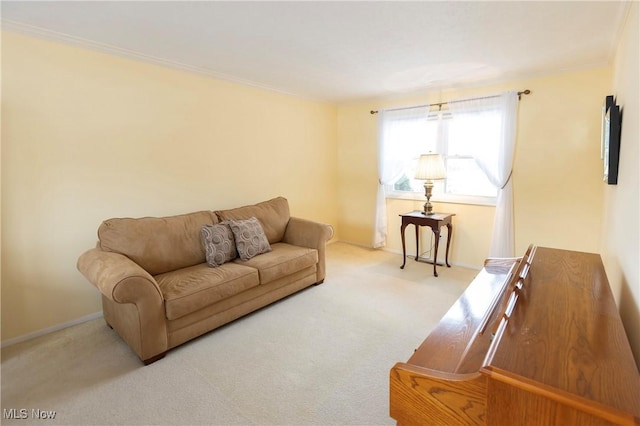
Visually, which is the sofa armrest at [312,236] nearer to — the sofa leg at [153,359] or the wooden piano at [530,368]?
the sofa leg at [153,359]

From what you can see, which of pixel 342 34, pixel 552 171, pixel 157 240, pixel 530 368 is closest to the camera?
pixel 530 368

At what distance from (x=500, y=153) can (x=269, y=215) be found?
277 centimetres

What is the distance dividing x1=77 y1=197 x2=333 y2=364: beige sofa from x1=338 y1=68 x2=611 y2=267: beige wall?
6.62 ft

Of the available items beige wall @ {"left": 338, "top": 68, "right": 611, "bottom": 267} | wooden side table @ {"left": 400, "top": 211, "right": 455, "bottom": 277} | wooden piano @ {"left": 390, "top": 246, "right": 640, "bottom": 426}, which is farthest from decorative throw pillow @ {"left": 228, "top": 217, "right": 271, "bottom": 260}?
beige wall @ {"left": 338, "top": 68, "right": 611, "bottom": 267}

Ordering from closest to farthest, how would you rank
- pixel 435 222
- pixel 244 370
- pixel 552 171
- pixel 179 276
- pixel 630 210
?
1. pixel 630 210
2. pixel 244 370
3. pixel 179 276
4. pixel 552 171
5. pixel 435 222

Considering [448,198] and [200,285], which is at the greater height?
[448,198]

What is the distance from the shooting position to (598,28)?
7.59 ft

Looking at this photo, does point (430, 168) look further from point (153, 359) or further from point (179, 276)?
point (153, 359)

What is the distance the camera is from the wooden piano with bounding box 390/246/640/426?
0.75 metres

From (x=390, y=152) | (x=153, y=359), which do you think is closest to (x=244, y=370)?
(x=153, y=359)

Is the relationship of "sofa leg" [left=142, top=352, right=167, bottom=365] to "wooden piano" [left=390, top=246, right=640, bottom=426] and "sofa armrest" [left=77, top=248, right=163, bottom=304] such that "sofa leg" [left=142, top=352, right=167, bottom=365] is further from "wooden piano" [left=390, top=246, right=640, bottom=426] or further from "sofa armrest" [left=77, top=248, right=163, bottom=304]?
"wooden piano" [left=390, top=246, right=640, bottom=426]

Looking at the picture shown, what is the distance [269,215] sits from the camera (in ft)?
11.9

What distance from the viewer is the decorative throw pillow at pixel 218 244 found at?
2.85 meters

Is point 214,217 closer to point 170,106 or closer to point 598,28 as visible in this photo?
point 170,106
